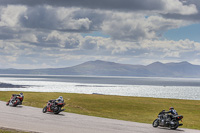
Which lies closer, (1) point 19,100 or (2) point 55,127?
(2) point 55,127

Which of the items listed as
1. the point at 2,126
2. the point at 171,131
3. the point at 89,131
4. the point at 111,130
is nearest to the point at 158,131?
the point at 171,131

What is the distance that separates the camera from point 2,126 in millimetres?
17453

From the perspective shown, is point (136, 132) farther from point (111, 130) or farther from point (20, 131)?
point (20, 131)

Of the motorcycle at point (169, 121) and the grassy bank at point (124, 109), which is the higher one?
the grassy bank at point (124, 109)

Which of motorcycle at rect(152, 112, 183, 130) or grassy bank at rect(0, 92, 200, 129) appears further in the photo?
grassy bank at rect(0, 92, 200, 129)

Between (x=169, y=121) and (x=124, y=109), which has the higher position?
(x=124, y=109)

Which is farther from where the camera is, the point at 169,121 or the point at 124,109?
the point at 124,109

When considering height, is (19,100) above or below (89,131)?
above

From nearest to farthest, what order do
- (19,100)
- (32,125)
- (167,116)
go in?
(32,125) → (167,116) → (19,100)

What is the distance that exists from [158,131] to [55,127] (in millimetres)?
6630

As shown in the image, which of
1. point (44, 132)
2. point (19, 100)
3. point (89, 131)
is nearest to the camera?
point (44, 132)

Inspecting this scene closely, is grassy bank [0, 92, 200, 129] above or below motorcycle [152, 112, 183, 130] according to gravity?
above

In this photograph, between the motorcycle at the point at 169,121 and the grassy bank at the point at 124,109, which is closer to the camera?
the motorcycle at the point at 169,121

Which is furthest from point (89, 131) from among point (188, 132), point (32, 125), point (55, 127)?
point (188, 132)
